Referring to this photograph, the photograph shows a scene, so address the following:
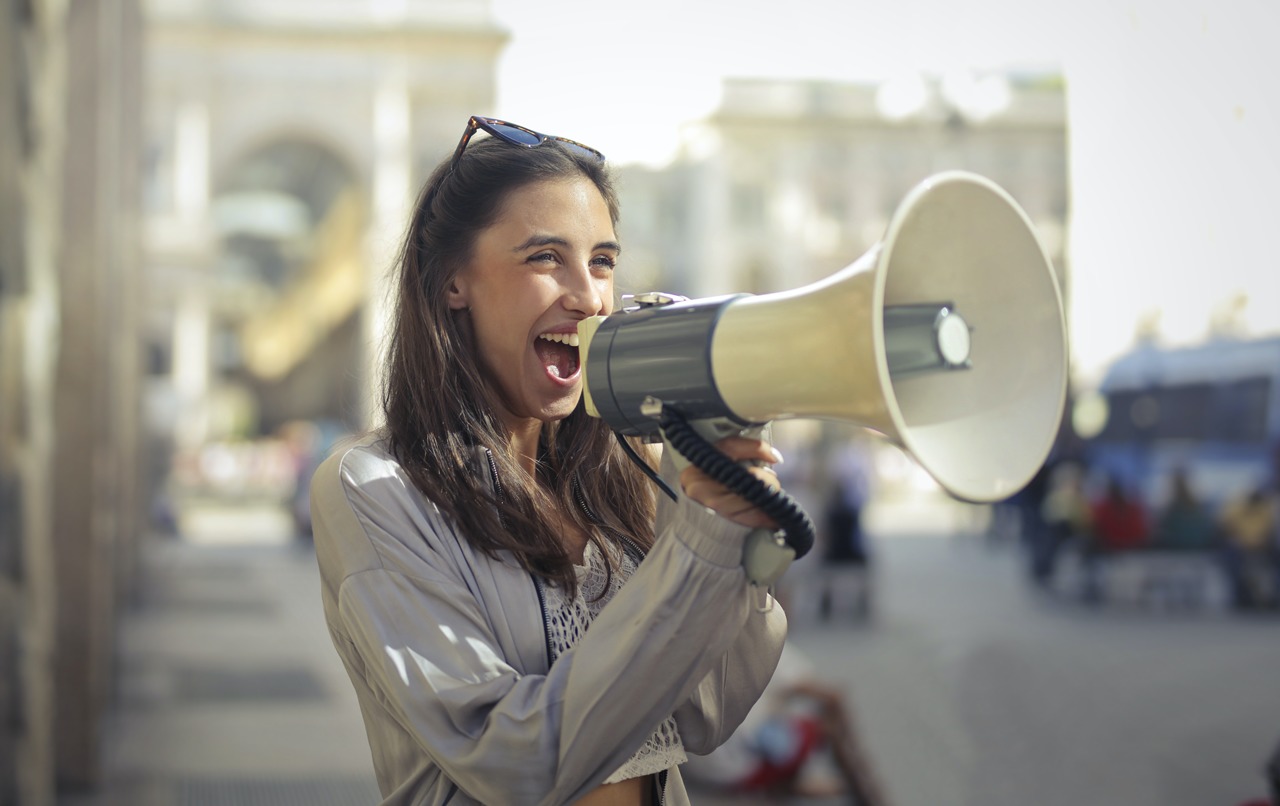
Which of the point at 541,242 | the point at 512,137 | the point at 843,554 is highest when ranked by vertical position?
the point at 512,137

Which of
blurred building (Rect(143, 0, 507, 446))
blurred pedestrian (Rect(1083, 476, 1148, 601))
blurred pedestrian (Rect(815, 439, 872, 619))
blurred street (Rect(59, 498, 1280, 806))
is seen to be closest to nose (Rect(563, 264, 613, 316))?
blurred street (Rect(59, 498, 1280, 806))

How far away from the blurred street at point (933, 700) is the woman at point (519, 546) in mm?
3617

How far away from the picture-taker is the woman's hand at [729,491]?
124 centimetres

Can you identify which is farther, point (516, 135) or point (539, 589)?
point (516, 135)

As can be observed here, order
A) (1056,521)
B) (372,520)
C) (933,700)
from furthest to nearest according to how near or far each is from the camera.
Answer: (1056,521), (933,700), (372,520)

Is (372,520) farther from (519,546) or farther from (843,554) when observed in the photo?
(843,554)

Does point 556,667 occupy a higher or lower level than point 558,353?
lower

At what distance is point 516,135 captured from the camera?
163cm

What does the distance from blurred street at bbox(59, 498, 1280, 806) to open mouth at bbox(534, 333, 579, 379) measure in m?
3.76

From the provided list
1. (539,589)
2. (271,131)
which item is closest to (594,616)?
(539,589)

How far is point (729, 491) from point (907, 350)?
0.71 feet

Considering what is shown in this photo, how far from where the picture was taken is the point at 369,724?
60.6 inches

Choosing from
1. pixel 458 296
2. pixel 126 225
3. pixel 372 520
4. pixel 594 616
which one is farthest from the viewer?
pixel 126 225

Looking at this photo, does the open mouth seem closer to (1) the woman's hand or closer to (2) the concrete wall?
(1) the woman's hand
